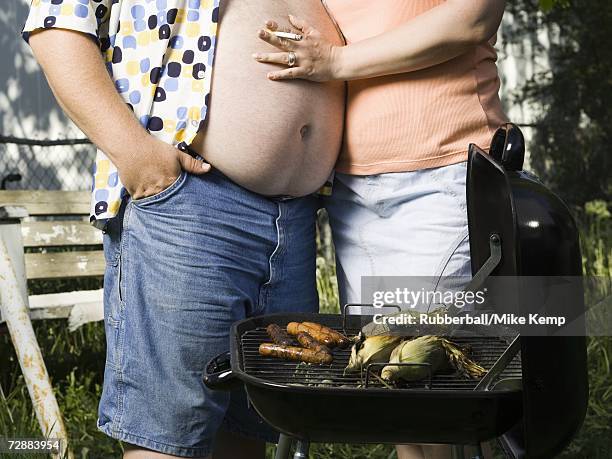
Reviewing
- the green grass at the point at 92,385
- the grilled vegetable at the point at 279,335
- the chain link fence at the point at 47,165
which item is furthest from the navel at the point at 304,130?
the chain link fence at the point at 47,165

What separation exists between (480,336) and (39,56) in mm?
1136

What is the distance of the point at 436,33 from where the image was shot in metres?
1.98

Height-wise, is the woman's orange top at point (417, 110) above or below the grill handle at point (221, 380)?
above

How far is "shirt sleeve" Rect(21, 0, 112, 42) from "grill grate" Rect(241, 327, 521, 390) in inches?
29.7

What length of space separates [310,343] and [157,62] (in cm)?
73

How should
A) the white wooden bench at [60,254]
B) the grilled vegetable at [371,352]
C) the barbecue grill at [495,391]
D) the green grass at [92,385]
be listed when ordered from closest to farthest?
the barbecue grill at [495,391]
the grilled vegetable at [371,352]
the green grass at [92,385]
the white wooden bench at [60,254]

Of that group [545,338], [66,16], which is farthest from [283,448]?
[66,16]

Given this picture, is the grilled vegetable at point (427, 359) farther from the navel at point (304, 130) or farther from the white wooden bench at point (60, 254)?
the white wooden bench at point (60, 254)

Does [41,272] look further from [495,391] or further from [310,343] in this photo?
[495,391]

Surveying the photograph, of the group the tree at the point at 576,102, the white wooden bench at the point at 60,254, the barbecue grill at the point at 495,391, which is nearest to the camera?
the barbecue grill at the point at 495,391

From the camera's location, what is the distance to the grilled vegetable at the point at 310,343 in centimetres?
172

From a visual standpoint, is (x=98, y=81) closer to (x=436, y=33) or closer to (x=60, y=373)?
(x=436, y=33)

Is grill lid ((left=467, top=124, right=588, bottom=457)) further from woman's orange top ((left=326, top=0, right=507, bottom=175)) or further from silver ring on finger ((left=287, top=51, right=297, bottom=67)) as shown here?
silver ring on finger ((left=287, top=51, right=297, bottom=67))

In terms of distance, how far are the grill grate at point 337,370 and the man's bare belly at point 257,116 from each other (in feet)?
1.35
